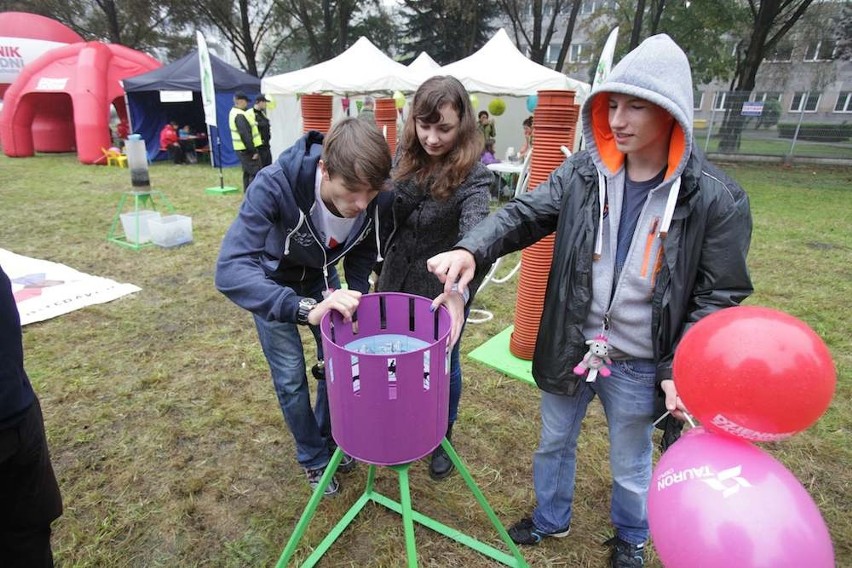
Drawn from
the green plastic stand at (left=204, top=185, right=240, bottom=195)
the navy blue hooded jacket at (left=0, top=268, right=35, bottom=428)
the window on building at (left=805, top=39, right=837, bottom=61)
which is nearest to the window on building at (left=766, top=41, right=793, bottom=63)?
the window on building at (left=805, top=39, right=837, bottom=61)

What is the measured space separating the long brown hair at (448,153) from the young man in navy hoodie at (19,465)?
4.24 feet

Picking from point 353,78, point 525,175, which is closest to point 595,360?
point 525,175

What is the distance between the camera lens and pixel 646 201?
4.85ft

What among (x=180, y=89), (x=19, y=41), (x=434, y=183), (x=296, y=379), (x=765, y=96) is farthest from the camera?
(x=19, y=41)

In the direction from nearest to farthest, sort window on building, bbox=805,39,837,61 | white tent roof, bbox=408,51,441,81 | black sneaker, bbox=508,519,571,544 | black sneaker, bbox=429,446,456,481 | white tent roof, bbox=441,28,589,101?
black sneaker, bbox=508,519,571,544, black sneaker, bbox=429,446,456,481, white tent roof, bbox=441,28,589,101, white tent roof, bbox=408,51,441,81, window on building, bbox=805,39,837,61

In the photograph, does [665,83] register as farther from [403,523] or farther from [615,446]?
[403,523]

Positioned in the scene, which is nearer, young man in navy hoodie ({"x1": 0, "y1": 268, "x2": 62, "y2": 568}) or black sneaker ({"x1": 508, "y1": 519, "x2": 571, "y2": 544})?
young man in navy hoodie ({"x1": 0, "y1": 268, "x2": 62, "y2": 568})

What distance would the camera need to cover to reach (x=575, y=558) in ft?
6.81

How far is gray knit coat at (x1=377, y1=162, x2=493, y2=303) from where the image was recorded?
6.34 feet

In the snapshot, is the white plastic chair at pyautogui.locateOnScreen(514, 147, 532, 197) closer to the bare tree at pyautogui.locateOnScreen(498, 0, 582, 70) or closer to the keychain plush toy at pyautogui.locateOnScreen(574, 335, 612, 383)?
the keychain plush toy at pyautogui.locateOnScreen(574, 335, 612, 383)

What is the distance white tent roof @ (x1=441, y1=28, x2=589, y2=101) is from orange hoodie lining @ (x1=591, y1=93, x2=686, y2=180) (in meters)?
7.99

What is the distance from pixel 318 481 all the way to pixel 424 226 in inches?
52.3

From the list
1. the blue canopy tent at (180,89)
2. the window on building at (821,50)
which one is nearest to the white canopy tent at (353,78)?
the blue canopy tent at (180,89)

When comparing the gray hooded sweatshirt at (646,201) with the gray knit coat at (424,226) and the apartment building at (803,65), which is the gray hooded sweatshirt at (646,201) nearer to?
the gray knit coat at (424,226)
